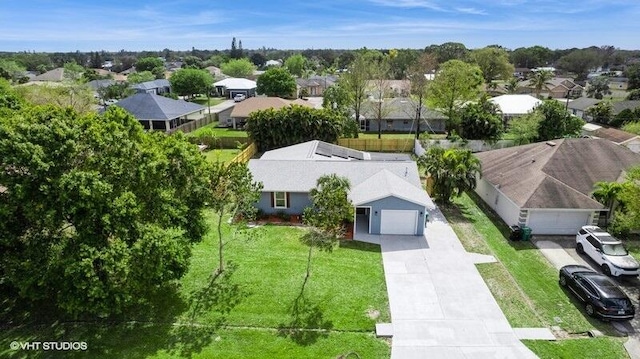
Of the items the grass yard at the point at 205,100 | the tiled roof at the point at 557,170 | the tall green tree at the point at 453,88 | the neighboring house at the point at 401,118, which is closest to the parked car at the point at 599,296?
the tiled roof at the point at 557,170

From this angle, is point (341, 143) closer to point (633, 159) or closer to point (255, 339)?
point (633, 159)

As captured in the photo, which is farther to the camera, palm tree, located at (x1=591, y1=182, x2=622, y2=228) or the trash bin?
palm tree, located at (x1=591, y1=182, x2=622, y2=228)

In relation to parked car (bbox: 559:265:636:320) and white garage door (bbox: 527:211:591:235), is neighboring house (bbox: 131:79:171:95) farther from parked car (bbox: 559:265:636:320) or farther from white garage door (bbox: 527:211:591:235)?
parked car (bbox: 559:265:636:320)

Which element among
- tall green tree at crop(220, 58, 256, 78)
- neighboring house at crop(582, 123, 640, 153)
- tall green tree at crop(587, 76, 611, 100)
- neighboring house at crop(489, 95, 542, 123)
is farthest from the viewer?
tall green tree at crop(220, 58, 256, 78)

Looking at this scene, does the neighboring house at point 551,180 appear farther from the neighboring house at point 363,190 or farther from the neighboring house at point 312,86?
the neighboring house at point 312,86

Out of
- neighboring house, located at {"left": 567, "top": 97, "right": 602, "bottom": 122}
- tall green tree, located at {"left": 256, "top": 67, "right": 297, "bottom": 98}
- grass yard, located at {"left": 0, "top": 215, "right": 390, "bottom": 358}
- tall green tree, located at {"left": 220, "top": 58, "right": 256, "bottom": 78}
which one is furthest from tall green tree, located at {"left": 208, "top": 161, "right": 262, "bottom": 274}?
tall green tree, located at {"left": 220, "top": 58, "right": 256, "bottom": 78}

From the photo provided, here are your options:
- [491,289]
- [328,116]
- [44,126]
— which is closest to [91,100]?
[328,116]

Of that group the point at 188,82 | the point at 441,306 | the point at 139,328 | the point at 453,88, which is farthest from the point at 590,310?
the point at 188,82
